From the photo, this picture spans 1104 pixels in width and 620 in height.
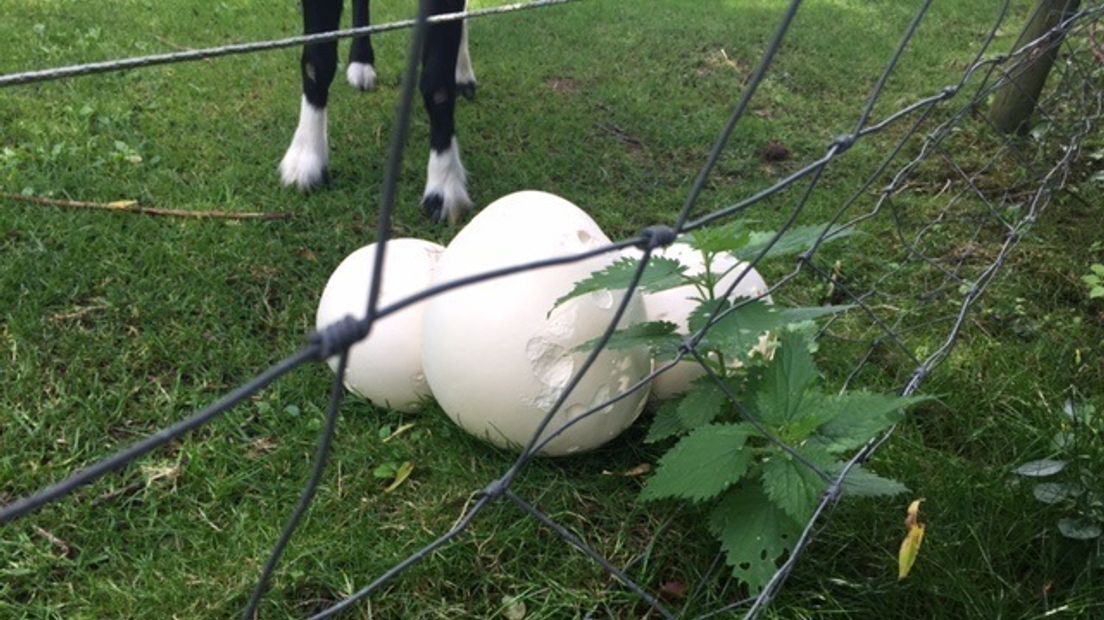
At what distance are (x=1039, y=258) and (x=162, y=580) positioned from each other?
2.15 meters

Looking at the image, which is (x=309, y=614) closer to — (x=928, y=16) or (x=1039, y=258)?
(x=1039, y=258)

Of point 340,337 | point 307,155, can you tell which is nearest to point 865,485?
point 340,337

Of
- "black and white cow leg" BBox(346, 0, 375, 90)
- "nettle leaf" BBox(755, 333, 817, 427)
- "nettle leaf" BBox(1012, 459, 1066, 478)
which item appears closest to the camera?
"nettle leaf" BBox(755, 333, 817, 427)

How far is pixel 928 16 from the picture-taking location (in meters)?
4.73

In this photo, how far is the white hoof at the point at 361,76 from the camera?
11.3ft

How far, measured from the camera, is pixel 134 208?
7.84 feet

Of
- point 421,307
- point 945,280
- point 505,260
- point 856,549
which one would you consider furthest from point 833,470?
point 945,280

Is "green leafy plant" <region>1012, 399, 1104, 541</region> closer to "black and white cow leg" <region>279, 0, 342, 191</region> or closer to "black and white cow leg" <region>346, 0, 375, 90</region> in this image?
"black and white cow leg" <region>279, 0, 342, 191</region>

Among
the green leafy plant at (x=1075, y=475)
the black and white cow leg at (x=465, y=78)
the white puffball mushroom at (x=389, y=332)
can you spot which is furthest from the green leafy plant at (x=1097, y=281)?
the black and white cow leg at (x=465, y=78)

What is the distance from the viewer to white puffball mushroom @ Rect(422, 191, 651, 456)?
5.06ft

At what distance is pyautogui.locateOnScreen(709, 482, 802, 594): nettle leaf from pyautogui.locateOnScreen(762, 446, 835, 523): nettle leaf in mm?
37

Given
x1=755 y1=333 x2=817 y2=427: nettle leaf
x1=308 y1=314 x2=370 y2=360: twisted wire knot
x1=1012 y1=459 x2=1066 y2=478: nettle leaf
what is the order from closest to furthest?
x1=308 y1=314 x2=370 y2=360: twisted wire knot
x1=755 y1=333 x2=817 y2=427: nettle leaf
x1=1012 y1=459 x2=1066 y2=478: nettle leaf

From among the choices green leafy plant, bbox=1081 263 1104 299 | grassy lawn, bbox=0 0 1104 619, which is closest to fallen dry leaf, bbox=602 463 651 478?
grassy lawn, bbox=0 0 1104 619

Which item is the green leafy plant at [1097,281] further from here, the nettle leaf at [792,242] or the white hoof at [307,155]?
the white hoof at [307,155]
